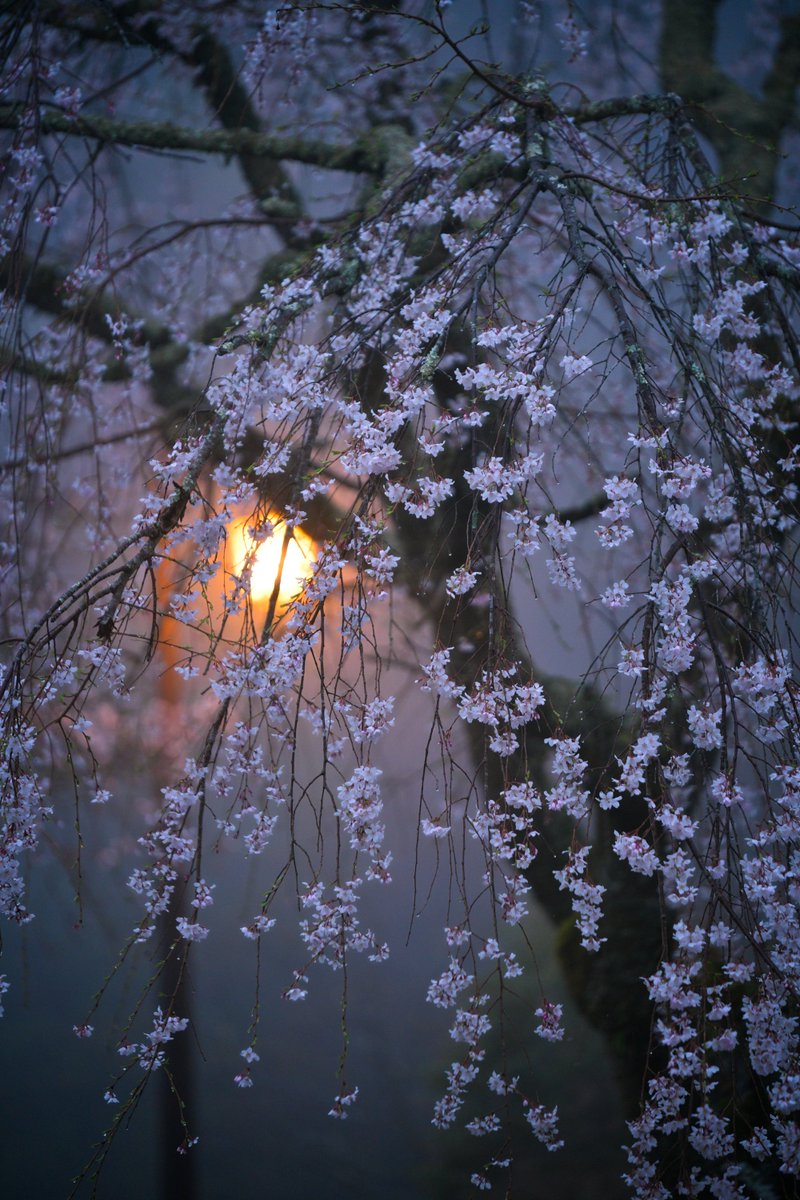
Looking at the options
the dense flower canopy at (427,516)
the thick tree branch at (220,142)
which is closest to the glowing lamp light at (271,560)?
the dense flower canopy at (427,516)

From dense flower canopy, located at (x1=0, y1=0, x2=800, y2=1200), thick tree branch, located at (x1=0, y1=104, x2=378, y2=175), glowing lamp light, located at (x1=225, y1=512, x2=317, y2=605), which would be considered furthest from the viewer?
thick tree branch, located at (x1=0, y1=104, x2=378, y2=175)

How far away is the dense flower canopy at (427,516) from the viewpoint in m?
1.14

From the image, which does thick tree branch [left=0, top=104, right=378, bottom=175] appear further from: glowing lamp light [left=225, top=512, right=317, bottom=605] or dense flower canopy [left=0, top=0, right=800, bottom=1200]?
glowing lamp light [left=225, top=512, right=317, bottom=605]

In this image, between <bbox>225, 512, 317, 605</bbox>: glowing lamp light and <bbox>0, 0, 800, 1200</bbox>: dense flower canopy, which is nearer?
<bbox>0, 0, 800, 1200</bbox>: dense flower canopy

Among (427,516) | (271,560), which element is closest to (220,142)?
(271,560)

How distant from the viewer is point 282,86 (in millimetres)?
2238

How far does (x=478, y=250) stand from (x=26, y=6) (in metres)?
1.28

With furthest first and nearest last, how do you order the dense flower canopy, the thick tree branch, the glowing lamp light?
1. the thick tree branch
2. the glowing lamp light
3. the dense flower canopy

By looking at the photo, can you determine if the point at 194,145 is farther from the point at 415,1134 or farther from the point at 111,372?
the point at 415,1134

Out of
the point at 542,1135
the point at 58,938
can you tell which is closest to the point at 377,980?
the point at 542,1135

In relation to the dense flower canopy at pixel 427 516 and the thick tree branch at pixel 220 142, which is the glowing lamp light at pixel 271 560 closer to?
the dense flower canopy at pixel 427 516

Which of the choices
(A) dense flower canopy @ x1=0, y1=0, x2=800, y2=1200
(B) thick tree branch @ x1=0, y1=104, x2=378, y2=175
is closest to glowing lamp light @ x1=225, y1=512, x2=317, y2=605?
(A) dense flower canopy @ x1=0, y1=0, x2=800, y2=1200

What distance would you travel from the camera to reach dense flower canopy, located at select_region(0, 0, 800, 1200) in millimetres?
1136

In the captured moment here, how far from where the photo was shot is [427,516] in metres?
1.23
